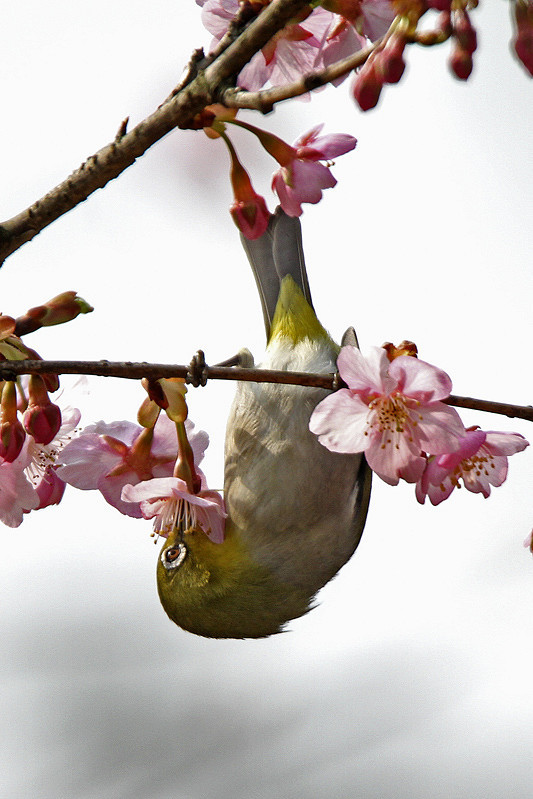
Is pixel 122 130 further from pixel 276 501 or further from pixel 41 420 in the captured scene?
pixel 276 501

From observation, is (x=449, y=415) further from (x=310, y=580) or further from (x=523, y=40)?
(x=310, y=580)

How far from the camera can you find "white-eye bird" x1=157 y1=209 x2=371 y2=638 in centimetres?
220

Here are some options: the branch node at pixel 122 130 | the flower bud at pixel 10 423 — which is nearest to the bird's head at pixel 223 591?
the flower bud at pixel 10 423

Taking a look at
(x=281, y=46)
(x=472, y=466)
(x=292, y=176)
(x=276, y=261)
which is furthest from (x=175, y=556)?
(x=281, y=46)

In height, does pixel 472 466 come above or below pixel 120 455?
below

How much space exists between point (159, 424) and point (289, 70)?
704 mm

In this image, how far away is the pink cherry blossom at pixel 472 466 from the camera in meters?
1.57

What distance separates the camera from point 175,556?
7.89 feet

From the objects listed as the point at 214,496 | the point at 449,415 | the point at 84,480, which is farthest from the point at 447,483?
the point at 84,480

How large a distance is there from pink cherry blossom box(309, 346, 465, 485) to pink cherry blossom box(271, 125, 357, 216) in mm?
274

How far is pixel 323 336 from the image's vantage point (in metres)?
2.35

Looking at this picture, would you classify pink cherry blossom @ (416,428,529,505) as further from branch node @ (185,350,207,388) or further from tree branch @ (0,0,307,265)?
tree branch @ (0,0,307,265)

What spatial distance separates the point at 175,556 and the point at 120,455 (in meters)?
0.80

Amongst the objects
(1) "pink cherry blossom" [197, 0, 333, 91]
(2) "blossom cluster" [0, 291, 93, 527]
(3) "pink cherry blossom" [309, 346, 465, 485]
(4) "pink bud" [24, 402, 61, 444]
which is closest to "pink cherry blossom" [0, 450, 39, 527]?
(2) "blossom cluster" [0, 291, 93, 527]
